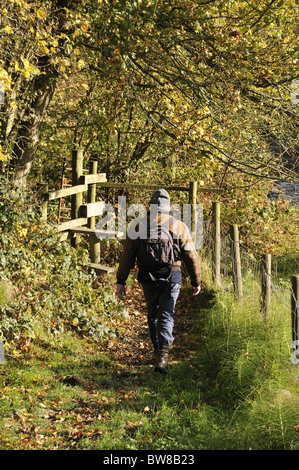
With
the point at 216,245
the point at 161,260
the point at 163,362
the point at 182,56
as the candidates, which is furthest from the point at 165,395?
the point at 182,56

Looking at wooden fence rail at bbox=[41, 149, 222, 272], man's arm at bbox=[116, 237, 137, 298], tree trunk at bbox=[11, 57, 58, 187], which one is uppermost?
tree trunk at bbox=[11, 57, 58, 187]

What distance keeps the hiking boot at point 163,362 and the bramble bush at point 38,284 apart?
4.13ft

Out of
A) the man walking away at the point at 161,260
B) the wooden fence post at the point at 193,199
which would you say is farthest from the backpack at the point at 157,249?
the wooden fence post at the point at 193,199

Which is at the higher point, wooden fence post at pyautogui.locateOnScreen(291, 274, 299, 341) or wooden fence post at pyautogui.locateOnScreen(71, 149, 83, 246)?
wooden fence post at pyautogui.locateOnScreen(71, 149, 83, 246)

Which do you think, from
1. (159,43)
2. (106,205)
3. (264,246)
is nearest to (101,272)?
(106,205)

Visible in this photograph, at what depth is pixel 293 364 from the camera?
5.57m

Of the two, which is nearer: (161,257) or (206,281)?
(161,257)

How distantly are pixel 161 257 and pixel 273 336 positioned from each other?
64.6 inches

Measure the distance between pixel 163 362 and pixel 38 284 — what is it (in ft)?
6.69

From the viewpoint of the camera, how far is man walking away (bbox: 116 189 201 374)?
6309mm

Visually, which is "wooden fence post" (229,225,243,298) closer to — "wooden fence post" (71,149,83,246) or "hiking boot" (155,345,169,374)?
"hiking boot" (155,345,169,374)

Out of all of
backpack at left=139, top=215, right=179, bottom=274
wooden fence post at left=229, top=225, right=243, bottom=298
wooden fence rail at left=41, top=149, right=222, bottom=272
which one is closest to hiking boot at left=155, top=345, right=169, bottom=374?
backpack at left=139, top=215, right=179, bottom=274

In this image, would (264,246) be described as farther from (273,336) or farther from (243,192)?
(273,336)
